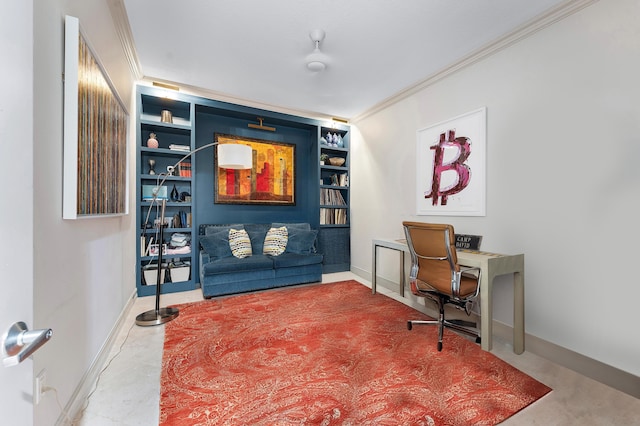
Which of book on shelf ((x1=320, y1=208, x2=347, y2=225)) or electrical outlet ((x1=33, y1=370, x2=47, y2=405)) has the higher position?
book on shelf ((x1=320, y1=208, x2=347, y2=225))

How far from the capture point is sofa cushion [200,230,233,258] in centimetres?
342

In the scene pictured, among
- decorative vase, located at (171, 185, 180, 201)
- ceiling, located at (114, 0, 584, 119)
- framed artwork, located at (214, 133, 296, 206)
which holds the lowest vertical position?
decorative vase, located at (171, 185, 180, 201)

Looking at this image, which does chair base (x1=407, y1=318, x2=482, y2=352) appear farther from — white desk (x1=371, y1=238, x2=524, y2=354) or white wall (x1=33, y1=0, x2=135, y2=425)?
white wall (x1=33, y1=0, x2=135, y2=425)

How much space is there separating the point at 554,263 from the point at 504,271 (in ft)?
1.24

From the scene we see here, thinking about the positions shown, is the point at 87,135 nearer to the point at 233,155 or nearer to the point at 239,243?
the point at 233,155

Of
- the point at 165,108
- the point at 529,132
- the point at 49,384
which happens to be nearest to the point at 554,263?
the point at 529,132

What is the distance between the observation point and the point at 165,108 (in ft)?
12.0

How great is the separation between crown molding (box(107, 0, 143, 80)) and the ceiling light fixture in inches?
61.5

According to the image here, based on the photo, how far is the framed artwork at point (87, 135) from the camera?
130 cm

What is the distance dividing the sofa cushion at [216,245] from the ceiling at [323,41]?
2.00 meters

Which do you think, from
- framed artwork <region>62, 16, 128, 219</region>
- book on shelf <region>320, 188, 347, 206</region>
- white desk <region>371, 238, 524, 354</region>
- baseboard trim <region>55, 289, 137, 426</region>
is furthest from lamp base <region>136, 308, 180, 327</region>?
white desk <region>371, 238, 524, 354</region>

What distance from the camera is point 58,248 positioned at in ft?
4.11

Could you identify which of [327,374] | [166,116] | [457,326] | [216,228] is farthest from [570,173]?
[166,116]

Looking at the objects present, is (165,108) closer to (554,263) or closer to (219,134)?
(219,134)
